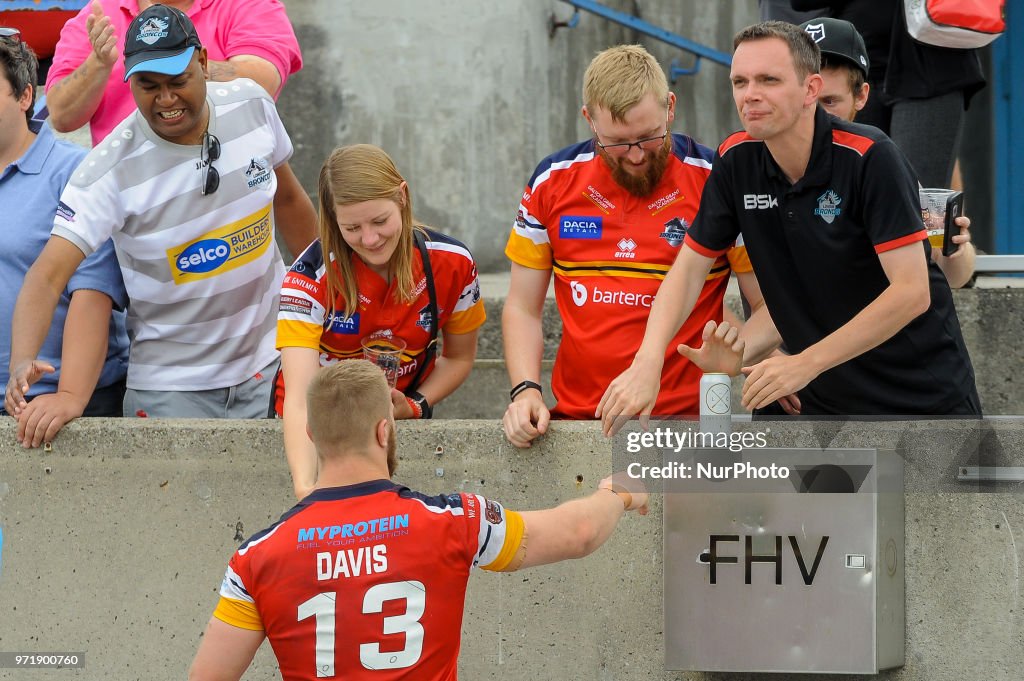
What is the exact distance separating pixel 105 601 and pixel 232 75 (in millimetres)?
1922

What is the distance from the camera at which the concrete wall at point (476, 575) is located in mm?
3604

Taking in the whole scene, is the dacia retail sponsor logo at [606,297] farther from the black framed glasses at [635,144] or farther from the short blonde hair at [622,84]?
the short blonde hair at [622,84]

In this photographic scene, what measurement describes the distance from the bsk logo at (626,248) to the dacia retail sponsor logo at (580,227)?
8 cm

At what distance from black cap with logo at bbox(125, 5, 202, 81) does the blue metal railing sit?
346 cm

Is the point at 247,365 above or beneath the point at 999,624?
above

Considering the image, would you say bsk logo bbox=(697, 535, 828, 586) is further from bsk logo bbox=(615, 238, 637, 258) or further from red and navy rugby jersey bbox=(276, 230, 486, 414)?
red and navy rugby jersey bbox=(276, 230, 486, 414)

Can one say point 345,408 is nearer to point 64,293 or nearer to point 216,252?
point 216,252

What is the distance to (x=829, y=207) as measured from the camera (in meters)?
3.49

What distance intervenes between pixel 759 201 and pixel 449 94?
159 inches

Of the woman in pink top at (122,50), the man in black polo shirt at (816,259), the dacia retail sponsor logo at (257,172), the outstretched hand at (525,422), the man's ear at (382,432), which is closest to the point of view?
the man's ear at (382,432)

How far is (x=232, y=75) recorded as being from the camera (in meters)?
4.61

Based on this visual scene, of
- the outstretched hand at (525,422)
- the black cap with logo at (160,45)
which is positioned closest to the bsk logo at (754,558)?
the outstretched hand at (525,422)

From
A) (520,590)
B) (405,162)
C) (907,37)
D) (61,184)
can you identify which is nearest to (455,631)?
Answer: (520,590)

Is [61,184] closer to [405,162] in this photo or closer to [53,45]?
[53,45]
